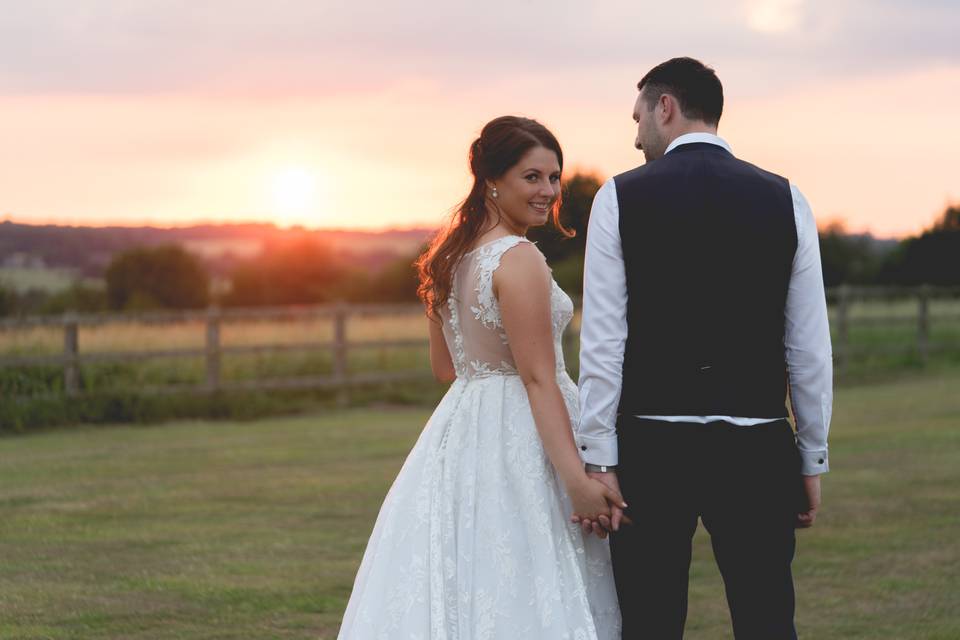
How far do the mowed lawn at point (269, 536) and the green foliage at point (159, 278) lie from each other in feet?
113

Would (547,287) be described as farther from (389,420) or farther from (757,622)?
(389,420)

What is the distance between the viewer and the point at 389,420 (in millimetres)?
15602

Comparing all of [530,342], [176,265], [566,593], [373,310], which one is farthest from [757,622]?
[176,265]

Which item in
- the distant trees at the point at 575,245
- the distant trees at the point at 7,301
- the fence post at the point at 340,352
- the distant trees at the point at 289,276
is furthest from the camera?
the distant trees at the point at 289,276

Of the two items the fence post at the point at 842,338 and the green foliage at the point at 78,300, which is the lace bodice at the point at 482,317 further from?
the green foliage at the point at 78,300

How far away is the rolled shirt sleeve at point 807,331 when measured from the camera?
10.8 ft

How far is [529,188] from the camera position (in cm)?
372

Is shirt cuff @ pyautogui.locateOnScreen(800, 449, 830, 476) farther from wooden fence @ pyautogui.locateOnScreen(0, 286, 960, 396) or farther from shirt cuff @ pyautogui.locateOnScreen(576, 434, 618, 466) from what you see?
wooden fence @ pyautogui.locateOnScreen(0, 286, 960, 396)

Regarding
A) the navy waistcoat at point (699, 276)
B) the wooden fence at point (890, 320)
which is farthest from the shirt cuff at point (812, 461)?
the wooden fence at point (890, 320)

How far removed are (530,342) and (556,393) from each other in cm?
16

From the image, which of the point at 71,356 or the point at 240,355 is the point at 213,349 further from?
the point at 71,356

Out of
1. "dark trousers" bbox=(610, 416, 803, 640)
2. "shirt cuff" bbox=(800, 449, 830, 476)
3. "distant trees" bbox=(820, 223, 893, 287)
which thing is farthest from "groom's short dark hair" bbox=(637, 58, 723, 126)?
"distant trees" bbox=(820, 223, 893, 287)

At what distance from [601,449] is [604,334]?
0.98ft

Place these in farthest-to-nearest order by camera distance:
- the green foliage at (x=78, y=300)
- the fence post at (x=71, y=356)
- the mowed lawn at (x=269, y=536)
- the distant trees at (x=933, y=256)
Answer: the distant trees at (x=933, y=256)
the green foliage at (x=78, y=300)
the fence post at (x=71, y=356)
the mowed lawn at (x=269, y=536)
